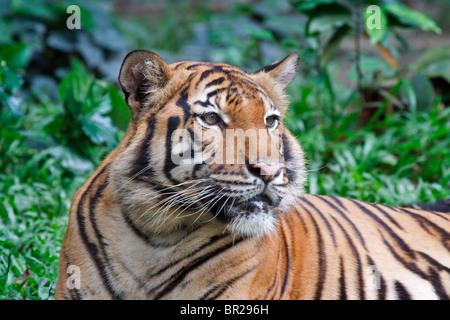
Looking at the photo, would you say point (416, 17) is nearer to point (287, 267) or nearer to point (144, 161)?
point (287, 267)

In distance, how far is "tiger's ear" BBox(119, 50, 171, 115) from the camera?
2.38 meters

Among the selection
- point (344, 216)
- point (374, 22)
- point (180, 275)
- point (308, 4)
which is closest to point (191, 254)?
point (180, 275)

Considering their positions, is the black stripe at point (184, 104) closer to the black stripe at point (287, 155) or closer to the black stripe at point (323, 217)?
the black stripe at point (287, 155)

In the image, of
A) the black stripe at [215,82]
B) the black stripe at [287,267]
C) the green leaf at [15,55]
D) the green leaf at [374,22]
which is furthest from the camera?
the green leaf at [15,55]

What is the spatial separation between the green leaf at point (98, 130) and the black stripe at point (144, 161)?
83.8 inches

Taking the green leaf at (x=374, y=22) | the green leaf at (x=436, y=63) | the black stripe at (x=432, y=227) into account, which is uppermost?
the green leaf at (x=374, y=22)

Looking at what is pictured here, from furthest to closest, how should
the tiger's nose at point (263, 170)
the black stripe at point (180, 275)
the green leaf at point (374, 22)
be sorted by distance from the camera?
the green leaf at point (374, 22) → the black stripe at point (180, 275) → the tiger's nose at point (263, 170)

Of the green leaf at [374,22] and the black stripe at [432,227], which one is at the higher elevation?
the green leaf at [374,22]

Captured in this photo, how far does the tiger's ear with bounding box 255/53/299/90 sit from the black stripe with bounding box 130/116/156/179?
0.78 m

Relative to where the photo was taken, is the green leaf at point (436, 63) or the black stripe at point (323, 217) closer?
the black stripe at point (323, 217)

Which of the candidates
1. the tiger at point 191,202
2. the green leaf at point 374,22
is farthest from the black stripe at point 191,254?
the green leaf at point 374,22

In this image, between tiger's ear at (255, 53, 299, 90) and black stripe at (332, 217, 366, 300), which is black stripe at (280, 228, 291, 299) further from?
tiger's ear at (255, 53, 299, 90)

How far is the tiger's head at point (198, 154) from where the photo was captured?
7.20ft

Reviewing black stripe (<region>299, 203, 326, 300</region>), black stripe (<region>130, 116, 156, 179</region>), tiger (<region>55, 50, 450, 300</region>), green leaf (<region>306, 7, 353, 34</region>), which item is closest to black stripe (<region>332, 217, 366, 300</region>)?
tiger (<region>55, 50, 450, 300</region>)
